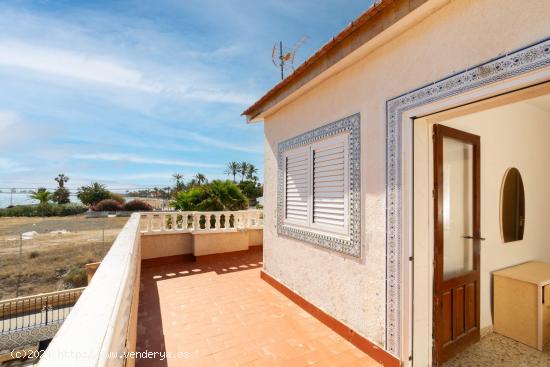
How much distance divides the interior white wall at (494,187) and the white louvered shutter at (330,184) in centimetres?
98

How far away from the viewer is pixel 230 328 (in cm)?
360

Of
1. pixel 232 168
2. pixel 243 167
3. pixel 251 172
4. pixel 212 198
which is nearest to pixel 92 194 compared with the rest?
pixel 232 168

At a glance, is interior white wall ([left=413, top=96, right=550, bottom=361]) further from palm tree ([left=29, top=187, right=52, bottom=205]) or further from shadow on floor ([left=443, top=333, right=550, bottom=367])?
palm tree ([left=29, top=187, right=52, bottom=205])

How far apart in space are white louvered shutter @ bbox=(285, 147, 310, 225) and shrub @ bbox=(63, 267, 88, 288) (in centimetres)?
2176

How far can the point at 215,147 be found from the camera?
46688 mm

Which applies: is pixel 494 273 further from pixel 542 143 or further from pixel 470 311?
pixel 542 143

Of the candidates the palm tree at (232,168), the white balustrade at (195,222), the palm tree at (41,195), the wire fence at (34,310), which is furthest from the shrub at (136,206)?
the white balustrade at (195,222)

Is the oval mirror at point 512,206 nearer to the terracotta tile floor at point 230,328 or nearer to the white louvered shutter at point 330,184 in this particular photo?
the white louvered shutter at point 330,184

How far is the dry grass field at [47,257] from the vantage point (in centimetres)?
1892

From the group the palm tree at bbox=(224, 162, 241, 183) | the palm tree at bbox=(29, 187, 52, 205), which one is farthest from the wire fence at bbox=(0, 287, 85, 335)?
the palm tree at bbox=(224, 162, 241, 183)

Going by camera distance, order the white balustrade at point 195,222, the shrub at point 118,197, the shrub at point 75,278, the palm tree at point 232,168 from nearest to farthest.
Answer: the white balustrade at point 195,222 → the shrub at point 75,278 → the shrub at point 118,197 → the palm tree at point 232,168

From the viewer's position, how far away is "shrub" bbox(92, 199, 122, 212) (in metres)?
37.0

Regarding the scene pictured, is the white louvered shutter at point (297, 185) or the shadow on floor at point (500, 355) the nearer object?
the shadow on floor at point (500, 355)

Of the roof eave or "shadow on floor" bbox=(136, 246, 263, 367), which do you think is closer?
the roof eave
